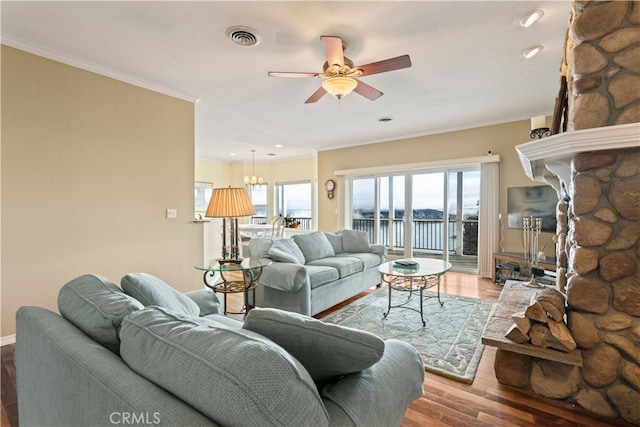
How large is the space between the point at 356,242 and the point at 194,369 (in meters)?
3.94

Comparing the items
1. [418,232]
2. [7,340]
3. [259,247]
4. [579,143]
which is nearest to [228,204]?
[259,247]

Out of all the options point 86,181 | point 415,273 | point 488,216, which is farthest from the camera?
point 488,216

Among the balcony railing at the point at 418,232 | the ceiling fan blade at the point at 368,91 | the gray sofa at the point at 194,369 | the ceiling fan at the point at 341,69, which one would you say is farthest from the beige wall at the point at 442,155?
the gray sofa at the point at 194,369

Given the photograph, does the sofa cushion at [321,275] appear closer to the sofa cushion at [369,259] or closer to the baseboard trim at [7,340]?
the sofa cushion at [369,259]

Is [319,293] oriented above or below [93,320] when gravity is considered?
below

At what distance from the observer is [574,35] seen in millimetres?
1759

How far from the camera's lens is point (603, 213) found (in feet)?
5.51

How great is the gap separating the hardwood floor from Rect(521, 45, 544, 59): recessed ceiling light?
2.67 metres

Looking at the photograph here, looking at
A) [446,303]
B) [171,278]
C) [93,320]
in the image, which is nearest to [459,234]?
[446,303]

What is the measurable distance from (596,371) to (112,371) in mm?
2353

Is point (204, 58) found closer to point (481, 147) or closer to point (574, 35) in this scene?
point (574, 35)

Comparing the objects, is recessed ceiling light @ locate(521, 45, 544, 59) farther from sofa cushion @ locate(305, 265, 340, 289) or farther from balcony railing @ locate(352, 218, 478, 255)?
balcony railing @ locate(352, 218, 478, 255)

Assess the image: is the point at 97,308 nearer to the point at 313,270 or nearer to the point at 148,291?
the point at 148,291

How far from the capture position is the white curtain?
189 inches
